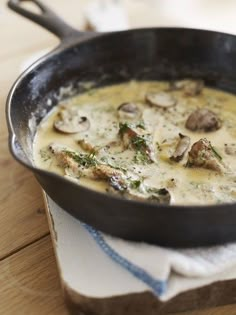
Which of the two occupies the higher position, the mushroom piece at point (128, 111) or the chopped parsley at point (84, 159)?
the chopped parsley at point (84, 159)

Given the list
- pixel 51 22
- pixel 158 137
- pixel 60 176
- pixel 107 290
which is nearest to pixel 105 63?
pixel 51 22

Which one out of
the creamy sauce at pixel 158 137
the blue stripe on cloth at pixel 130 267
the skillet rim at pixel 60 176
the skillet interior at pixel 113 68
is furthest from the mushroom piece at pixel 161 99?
the blue stripe on cloth at pixel 130 267

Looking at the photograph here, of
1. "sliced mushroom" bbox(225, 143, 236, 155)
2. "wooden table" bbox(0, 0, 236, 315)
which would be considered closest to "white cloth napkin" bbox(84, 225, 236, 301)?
"wooden table" bbox(0, 0, 236, 315)

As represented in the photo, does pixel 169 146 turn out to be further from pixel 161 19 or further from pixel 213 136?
pixel 161 19

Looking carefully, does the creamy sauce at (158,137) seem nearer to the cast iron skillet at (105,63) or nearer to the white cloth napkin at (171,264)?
the cast iron skillet at (105,63)

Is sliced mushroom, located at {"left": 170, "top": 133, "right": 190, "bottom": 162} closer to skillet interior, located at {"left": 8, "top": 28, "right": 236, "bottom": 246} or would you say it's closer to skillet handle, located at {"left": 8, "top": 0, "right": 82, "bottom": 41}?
skillet interior, located at {"left": 8, "top": 28, "right": 236, "bottom": 246}

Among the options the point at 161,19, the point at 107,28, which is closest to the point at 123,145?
the point at 107,28
